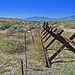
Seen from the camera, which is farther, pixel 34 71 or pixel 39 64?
→ pixel 39 64

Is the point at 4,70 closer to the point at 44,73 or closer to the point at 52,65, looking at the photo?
the point at 44,73

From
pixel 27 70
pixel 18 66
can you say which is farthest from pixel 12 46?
pixel 27 70

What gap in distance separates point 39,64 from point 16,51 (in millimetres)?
1980

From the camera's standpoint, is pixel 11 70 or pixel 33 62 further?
pixel 33 62

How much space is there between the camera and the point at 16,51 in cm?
532

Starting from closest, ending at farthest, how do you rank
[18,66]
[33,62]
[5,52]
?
[18,66] < [33,62] < [5,52]

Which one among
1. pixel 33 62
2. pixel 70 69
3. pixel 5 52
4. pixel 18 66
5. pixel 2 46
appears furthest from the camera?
pixel 2 46

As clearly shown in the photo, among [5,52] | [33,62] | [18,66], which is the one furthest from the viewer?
[5,52]

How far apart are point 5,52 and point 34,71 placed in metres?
2.55

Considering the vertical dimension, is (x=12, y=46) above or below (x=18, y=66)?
above

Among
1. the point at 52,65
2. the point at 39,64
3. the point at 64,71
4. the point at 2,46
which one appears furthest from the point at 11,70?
the point at 2,46

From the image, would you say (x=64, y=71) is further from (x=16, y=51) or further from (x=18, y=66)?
(x=16, y=51)

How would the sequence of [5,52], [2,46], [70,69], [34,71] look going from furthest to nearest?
[2,46]
[5,52]
[34,71]
[70,69]

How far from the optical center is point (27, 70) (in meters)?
3.39
